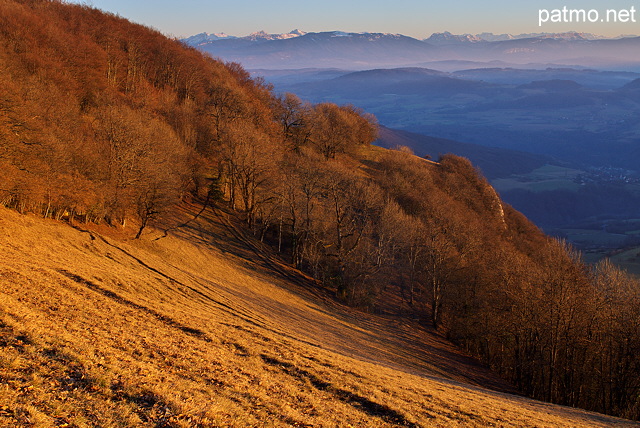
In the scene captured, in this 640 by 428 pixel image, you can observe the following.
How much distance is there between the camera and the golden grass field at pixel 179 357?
10656mm

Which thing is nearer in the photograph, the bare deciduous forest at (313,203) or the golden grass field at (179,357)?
the golden grass field at (179,357)

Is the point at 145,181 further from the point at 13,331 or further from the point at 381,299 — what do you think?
the point at 381,299

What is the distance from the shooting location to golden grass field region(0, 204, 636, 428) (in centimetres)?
1066

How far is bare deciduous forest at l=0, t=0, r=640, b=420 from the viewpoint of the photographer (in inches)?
1174

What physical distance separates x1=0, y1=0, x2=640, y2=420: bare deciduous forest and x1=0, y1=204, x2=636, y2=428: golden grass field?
198 inches

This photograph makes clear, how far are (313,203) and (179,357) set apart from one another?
3280 cm

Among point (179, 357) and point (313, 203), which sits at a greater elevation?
point (313, 203)

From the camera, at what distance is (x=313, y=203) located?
46.6 m

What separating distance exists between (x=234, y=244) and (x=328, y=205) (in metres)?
12.2

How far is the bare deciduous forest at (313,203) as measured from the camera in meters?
29.8

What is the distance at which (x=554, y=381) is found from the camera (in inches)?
1329

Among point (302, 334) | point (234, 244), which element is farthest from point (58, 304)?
point (234, 244)

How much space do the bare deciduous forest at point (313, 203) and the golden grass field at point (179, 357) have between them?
16.5 feet

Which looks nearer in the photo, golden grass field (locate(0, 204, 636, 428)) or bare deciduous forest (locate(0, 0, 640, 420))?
golden grass field (locate(0, 204, 636, 428))
